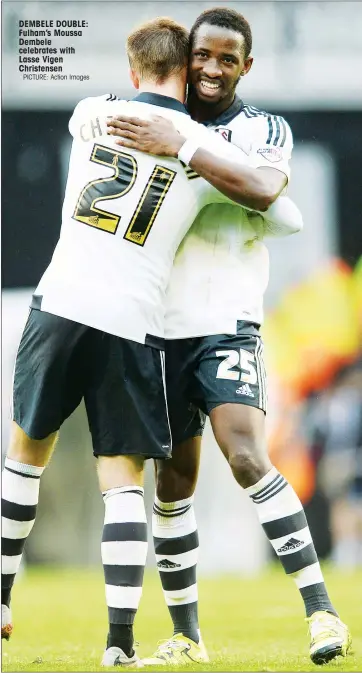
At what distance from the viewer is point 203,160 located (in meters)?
2.68

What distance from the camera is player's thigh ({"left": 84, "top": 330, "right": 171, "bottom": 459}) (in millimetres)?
2666

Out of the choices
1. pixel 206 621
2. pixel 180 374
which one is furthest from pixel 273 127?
pixel 206 621

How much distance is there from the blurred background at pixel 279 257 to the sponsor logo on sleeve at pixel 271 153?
2.08 ft

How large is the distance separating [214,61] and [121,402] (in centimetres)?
102

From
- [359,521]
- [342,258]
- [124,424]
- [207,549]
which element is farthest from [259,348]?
[207,549]

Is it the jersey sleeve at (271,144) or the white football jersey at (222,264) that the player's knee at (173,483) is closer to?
the white football jersey at (222,264)

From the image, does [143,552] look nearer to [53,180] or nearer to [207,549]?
[53,180]

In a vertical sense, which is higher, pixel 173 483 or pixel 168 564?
pixel 173 483

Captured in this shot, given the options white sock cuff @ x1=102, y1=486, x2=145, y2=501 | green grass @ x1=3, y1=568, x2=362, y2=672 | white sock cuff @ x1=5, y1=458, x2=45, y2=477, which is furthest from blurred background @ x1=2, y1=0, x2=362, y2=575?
white sock cuff @ x1=102, y1=486, x2=145, y2=501

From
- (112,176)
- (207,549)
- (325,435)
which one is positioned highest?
(112,176)

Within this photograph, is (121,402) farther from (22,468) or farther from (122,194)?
(122,194)

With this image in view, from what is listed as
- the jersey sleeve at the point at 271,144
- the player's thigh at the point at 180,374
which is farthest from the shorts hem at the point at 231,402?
the jersey sleeve at the point at 271,144

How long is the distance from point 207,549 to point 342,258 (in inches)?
80.7

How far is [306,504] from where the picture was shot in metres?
5.72
